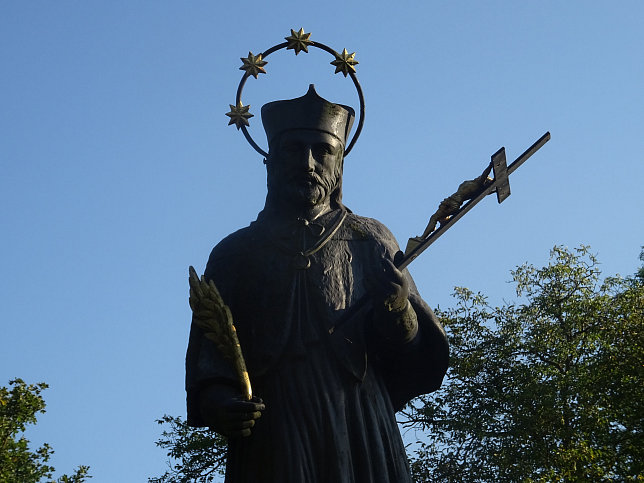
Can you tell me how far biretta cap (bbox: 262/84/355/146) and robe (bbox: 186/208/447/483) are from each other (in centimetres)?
58

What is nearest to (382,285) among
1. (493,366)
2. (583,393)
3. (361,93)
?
(361,93)

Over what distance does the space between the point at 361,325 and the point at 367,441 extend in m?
0.74

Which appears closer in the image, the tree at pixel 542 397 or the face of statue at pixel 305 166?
the face of statue at pixel 305 166

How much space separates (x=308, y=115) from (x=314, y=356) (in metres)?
1.69

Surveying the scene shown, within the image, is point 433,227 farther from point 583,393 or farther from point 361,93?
point 583,393

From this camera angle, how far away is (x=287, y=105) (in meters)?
7.25

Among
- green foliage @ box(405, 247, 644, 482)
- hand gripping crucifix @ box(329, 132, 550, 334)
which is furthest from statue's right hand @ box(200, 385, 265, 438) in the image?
green foliage @ box(405, 247, 644, 482)

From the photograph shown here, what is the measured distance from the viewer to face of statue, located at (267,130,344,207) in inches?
279

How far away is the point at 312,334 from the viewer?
6.62 m

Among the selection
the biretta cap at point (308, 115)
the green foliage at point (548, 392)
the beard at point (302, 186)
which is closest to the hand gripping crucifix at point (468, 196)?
the beard at point (302, 186)

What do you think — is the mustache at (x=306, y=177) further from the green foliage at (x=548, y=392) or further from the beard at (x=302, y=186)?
the green foliage at (x=548, y=392)

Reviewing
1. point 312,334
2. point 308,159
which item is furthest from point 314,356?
point 308,159

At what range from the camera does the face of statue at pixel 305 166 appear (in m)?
7.09

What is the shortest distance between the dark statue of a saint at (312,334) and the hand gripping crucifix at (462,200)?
0.18 metres
